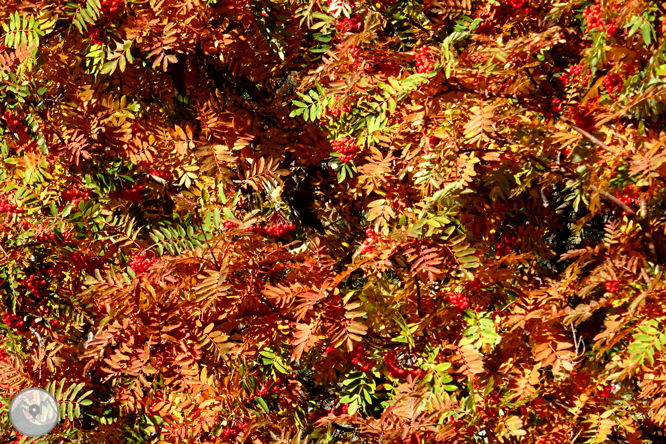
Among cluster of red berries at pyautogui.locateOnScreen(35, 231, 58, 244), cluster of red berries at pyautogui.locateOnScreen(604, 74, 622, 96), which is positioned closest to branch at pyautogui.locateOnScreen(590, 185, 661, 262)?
cluster of red berries at pyautogui.locateOnScreen(604, 74, 622, 96)

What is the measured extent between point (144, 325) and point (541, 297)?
1855 millimetres

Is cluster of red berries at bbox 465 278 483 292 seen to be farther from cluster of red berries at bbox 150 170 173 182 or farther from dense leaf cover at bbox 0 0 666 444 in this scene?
cluster of red berries at bbox 150 170 173 182

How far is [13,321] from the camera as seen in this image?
12.5 ft

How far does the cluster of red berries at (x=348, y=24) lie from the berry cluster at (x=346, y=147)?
56 centimetres

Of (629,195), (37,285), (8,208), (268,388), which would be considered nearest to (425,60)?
(629,195)

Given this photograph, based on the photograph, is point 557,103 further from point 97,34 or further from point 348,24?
point 97,34

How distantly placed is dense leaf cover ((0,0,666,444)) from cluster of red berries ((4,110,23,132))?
0.01 m

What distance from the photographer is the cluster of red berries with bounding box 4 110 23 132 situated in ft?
12.1

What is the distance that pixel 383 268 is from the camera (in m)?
2.89

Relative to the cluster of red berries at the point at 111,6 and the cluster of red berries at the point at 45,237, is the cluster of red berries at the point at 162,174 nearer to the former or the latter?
the cluster of red berries at the point at 45,237

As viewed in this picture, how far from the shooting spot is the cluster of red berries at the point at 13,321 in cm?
379

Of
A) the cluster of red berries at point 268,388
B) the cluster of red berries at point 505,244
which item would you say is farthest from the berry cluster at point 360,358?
the cluster of red berries at point 505,244

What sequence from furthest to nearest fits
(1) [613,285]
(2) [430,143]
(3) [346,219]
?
(3) [346,219] < (2) [430,143] < (1) [613,285]

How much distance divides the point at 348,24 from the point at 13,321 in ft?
8.11
